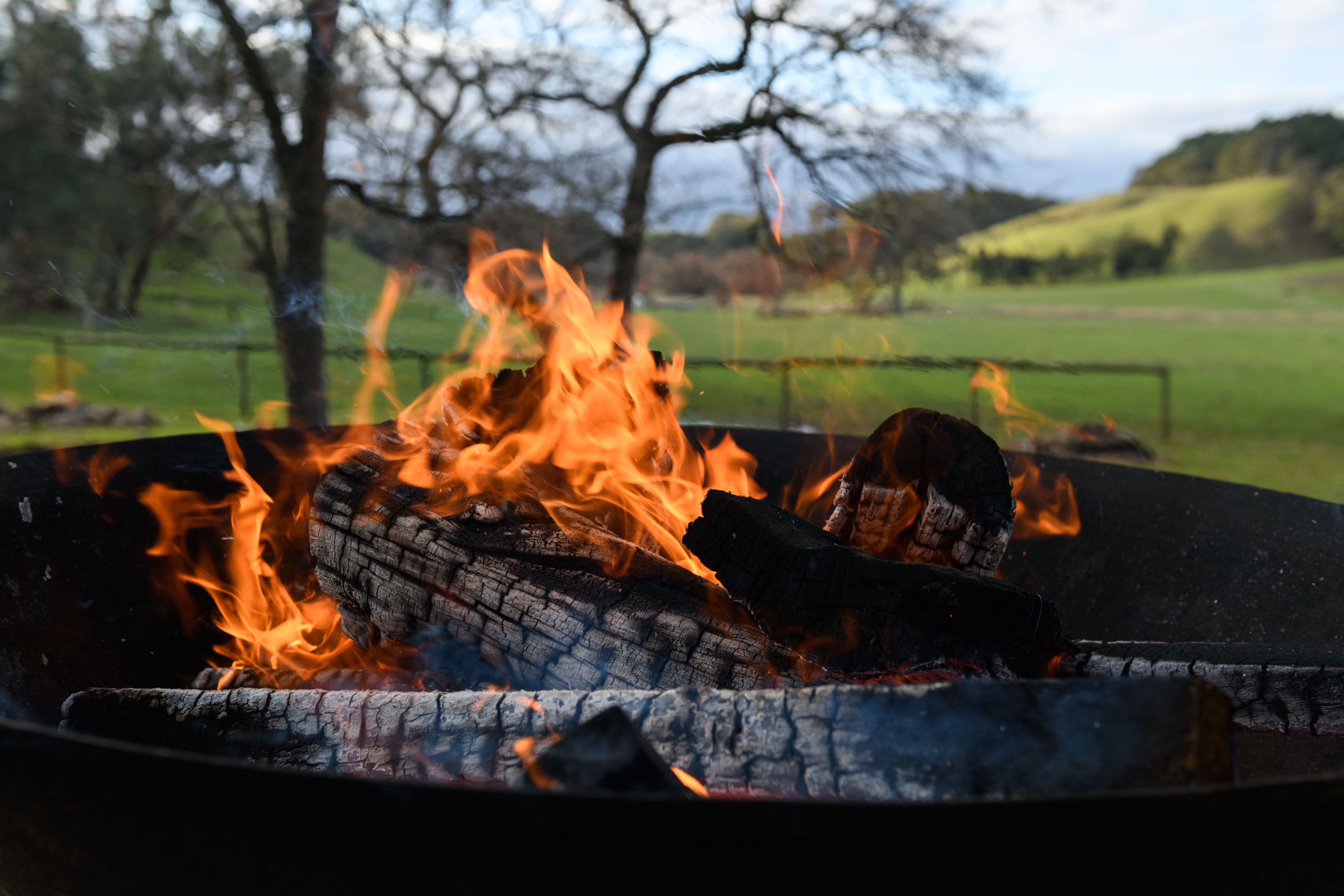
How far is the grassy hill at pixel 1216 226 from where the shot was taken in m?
54.7

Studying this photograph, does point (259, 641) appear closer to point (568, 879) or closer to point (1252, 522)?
point (568, 879)

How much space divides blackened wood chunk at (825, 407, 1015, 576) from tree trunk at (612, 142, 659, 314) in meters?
5.48

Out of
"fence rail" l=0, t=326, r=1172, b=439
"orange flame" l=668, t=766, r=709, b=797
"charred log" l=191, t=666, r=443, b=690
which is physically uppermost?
"fence rail" l=0, t=326, r=1172, b=439

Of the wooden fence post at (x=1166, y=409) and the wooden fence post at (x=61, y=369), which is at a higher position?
the wooden fence post at (x=61, y=369)

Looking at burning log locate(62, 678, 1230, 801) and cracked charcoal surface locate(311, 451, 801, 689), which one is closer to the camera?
burning log locate(62, 678, 1230, 801)

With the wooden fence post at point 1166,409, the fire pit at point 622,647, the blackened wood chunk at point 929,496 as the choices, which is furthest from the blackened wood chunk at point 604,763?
the wooden fence post at point 1166,409

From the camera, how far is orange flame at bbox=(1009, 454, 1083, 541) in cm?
262

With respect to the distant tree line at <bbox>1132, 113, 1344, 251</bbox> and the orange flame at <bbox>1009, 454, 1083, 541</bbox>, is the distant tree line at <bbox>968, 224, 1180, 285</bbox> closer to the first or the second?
the distant tree line at <bbox>1132, 113, 1344, 251</bbox>

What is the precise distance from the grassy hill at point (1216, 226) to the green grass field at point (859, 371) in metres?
27.1

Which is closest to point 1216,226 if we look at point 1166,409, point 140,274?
point 1166,409

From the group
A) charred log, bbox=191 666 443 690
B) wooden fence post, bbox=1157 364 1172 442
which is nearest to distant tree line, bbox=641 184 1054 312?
wooden fence post, bbox=1157 364 1172 442

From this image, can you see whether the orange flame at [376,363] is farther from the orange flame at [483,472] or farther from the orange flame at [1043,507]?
the orange flame at [1043,507]

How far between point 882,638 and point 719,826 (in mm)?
781

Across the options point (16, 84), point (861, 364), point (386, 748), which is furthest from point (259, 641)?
point (16, 84)
